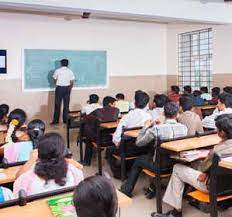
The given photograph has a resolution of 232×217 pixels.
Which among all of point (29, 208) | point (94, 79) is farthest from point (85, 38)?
point (29, 208)

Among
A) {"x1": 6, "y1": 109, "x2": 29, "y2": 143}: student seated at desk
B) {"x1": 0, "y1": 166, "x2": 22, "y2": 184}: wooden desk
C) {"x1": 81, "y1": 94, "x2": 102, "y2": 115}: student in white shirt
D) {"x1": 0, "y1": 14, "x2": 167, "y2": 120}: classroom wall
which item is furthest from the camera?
{"x1": 0, "y1": 14, "x2": 167, "y2": 120}: classroom wall

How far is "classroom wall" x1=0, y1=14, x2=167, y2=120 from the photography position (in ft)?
24.3

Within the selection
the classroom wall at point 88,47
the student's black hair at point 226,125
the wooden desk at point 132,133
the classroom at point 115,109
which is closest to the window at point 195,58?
the classroom at point 115,109

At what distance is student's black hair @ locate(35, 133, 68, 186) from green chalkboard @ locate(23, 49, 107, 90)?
5828mm

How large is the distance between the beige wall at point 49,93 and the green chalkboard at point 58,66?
18 cm

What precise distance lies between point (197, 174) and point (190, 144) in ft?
1.10

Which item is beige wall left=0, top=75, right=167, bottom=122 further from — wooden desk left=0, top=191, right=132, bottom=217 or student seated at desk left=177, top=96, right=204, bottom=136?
wooden desk left=0, top=191, right=132, bottom=217

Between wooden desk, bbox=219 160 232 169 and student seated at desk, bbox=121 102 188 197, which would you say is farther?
student seated at desk, bbox=121 102 188 197

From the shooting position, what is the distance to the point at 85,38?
8.13m

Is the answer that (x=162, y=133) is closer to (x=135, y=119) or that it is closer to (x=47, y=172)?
(x=135, y=119)

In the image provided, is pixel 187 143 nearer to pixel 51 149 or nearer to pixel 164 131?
pixel 164 131

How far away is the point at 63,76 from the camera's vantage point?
24.7 ft

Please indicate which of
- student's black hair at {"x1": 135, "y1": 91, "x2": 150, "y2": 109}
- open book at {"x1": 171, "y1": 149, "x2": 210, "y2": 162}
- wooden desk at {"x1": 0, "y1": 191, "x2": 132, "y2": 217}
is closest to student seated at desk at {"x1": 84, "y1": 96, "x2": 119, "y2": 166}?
Result: student's black hair at {"x1": 135, "y1": 91, "x2": 150, "y2": 109}

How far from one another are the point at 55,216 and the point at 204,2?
6292 millimetres
